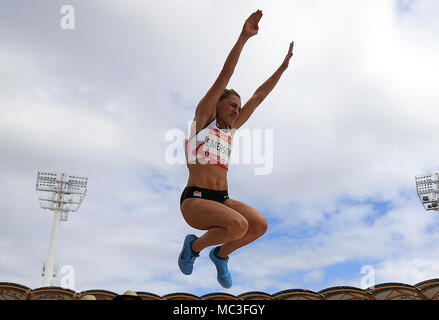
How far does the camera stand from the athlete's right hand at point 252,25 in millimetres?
5059

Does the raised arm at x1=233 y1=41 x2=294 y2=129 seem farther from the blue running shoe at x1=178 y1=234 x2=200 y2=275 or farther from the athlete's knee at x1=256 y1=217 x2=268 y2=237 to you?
the blue running shoe at x1=178 y1=234 x2=200 y2=275

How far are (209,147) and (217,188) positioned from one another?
55 centimetres

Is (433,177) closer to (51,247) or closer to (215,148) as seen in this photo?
(51,247)

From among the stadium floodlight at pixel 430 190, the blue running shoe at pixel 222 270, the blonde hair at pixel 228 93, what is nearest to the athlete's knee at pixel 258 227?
the blue running shoe at pixel 222 270

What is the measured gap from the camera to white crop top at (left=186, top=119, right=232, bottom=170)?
5.47 metres

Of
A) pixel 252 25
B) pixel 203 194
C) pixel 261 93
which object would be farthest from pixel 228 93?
pixel 203 194

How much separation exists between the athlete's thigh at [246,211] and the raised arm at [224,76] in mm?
1118

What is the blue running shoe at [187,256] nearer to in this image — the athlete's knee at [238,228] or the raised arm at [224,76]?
the athlete's knee at [238,228]

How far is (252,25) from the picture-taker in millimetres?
5094

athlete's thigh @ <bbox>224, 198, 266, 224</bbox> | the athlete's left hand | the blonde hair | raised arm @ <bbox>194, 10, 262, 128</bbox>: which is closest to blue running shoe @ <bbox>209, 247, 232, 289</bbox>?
athlete's thigh @ <bbox>224, 198, 266, 224</bbox>

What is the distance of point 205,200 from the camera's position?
5.21 metres

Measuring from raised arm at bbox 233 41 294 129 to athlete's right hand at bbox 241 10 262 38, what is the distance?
1.42 meters
